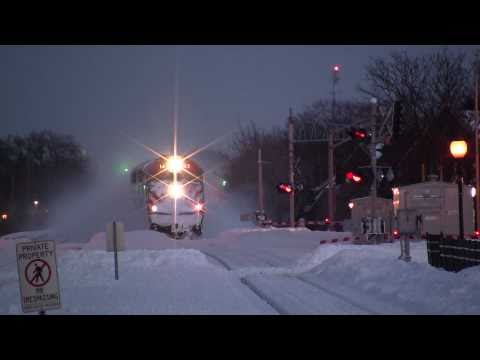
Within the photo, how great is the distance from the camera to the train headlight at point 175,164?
4022 cm

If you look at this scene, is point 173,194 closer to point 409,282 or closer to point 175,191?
point 175,191

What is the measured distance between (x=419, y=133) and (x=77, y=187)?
71.1m

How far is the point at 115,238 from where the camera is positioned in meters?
19.5

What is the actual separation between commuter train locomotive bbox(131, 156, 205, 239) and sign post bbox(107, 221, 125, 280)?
19.6m

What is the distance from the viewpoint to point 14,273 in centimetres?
2462

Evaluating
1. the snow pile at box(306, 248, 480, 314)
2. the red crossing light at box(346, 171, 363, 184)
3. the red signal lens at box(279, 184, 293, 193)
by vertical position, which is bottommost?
the snow pile at box(306, 248, 480, 314)

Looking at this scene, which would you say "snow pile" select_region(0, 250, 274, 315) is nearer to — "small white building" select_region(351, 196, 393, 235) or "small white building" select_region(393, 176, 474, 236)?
"small white building" select_region(393, 176, 474, 236)

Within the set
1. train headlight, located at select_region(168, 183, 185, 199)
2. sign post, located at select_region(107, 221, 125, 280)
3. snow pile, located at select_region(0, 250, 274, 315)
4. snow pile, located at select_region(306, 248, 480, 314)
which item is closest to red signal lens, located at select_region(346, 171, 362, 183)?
snow pile, located at select_region(306, 248, 480, 314)

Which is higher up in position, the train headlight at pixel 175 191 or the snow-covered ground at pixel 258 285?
the train headlight at pixel 175 191

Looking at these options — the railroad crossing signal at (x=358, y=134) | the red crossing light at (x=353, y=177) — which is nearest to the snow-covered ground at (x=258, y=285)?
the red crossing light at (x=353, y=177)

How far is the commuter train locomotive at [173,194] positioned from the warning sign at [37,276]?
93.1 ft

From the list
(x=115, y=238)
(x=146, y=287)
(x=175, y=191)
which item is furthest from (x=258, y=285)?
(x=175, y=191)

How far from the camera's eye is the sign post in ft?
64.0

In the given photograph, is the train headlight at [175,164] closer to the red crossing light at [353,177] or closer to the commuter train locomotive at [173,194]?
the commuter train locomotive at [173,194]
